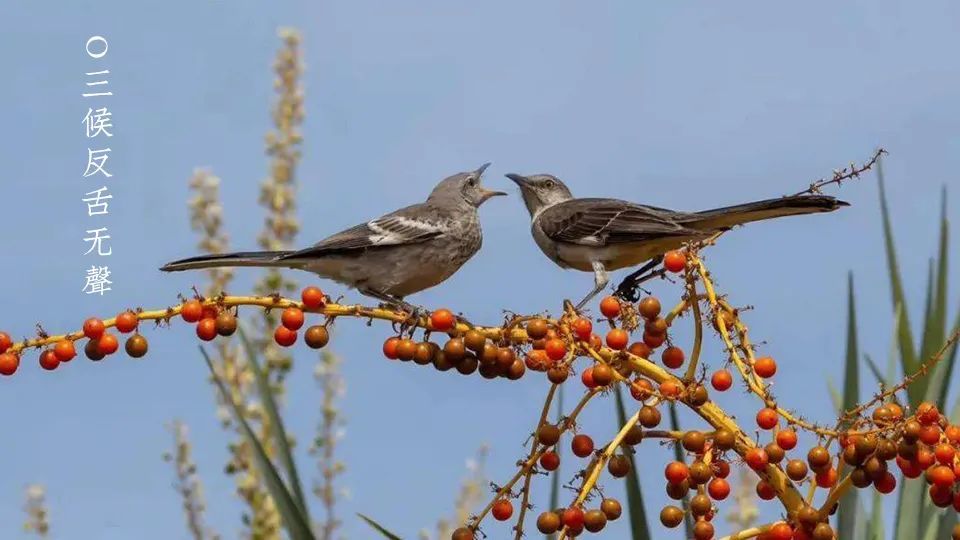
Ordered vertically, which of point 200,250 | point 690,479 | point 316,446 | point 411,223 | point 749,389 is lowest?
point 690,479

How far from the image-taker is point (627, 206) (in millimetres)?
6855

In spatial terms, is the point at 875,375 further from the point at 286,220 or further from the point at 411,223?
the point at 286,220

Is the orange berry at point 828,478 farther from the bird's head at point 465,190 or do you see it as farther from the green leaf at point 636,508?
the bird's head at point 465,190

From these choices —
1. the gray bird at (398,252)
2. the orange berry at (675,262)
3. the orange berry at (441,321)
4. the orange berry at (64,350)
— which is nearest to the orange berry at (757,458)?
the orange berry at (675,262)

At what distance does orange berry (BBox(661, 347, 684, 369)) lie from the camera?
4.05m

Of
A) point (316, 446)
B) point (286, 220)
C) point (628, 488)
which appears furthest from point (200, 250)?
point (628, 488)

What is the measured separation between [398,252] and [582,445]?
282cm

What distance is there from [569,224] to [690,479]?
343cm

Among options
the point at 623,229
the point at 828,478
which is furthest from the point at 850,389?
the point at 828,478

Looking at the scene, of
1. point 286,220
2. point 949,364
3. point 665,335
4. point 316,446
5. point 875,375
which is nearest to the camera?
point 665,335

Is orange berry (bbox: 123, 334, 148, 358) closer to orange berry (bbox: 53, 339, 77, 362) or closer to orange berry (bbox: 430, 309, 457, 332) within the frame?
orange berry (bbox: 53, 339, 77, 362)

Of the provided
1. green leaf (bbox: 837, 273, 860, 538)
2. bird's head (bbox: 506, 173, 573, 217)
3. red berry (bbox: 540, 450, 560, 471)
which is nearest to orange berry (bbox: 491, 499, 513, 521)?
red berry (bbox: 540, 450, 560, 471)

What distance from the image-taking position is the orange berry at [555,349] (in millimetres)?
A: 3611

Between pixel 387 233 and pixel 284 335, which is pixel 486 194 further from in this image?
pixel 284 335
